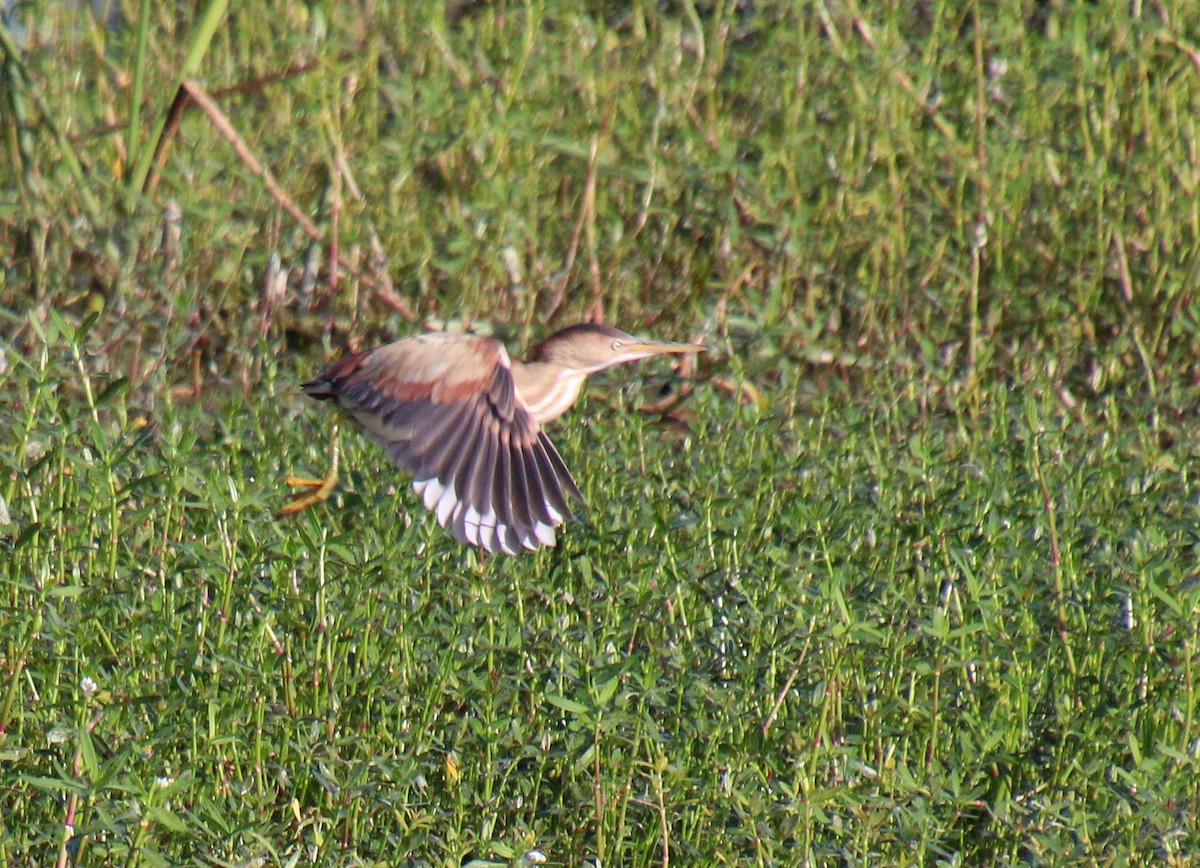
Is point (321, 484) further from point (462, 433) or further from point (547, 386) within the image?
point (547, 386)

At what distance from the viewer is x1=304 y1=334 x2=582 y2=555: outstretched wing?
13.0ft

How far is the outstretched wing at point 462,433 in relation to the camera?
3957 millimetres

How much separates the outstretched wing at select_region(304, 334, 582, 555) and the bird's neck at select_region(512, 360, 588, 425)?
0.47 m

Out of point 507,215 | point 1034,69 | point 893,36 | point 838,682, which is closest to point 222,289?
point 507,215

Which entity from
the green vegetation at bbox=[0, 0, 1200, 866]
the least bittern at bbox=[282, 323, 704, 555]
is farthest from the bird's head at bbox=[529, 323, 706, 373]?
the least bittern at bbox=[282, 323, 704, 555]

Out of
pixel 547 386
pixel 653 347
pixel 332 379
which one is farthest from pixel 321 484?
pixel 653 347

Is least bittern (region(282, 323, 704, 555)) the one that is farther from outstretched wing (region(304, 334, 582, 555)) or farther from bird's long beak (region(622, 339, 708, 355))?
bird's long beak (region(622, 339, 708, 355))

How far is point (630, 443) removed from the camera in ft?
14.4

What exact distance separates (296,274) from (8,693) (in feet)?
9.54

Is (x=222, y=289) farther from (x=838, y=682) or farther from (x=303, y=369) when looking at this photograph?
(x=838, y=682)

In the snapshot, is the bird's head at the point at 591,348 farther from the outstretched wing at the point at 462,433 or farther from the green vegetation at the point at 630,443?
the outstretched wing at the point at 462,433

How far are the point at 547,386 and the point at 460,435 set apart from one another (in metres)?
0.87

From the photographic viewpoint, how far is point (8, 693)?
126 inches

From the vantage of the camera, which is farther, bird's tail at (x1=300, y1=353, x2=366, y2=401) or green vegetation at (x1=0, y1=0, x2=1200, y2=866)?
bird's tail at (x1=300, y1=353, x2=366, y2=401)
